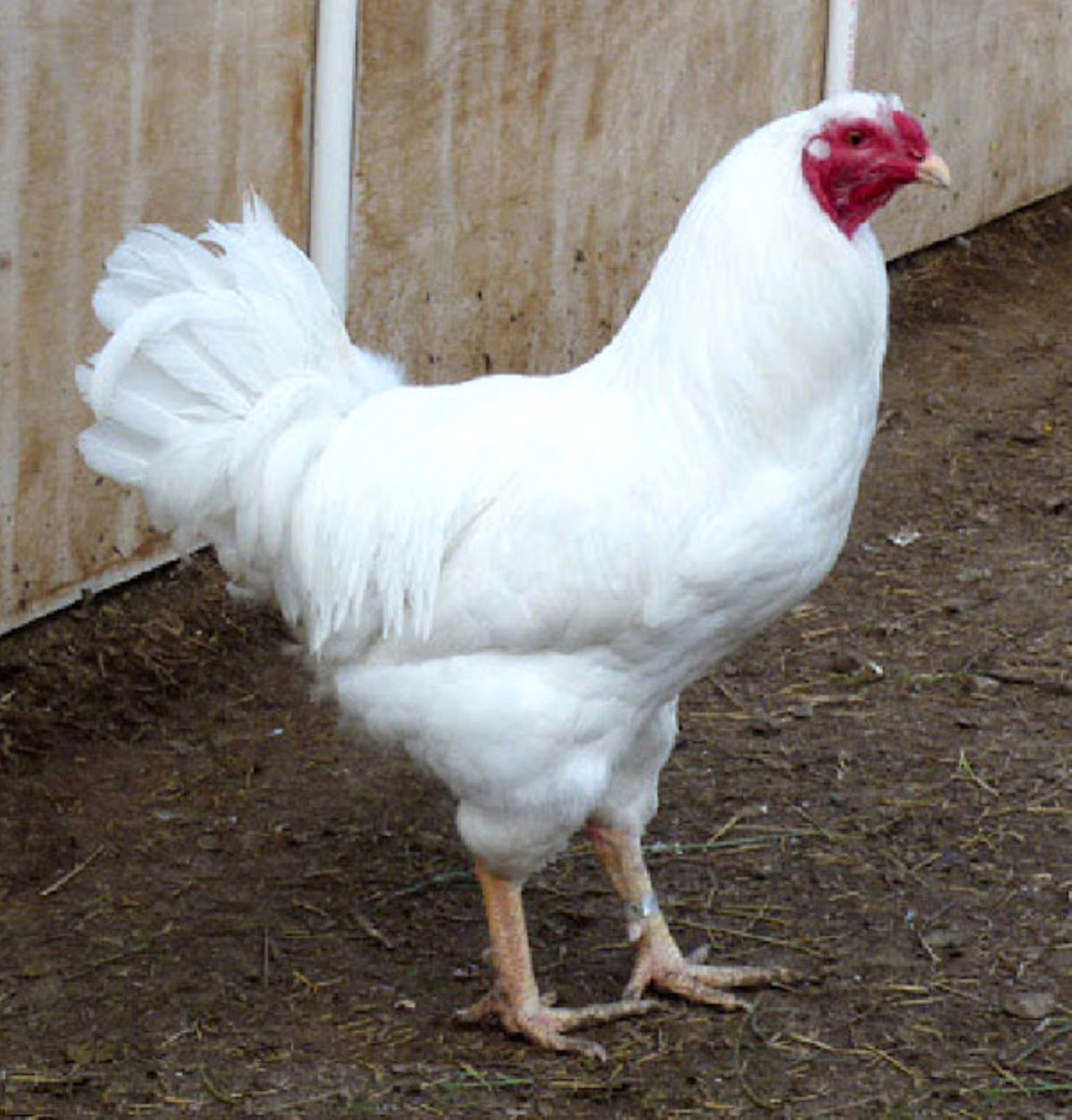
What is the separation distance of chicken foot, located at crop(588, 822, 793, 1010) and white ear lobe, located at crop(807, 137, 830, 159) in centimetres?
→ 156

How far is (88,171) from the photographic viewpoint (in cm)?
561

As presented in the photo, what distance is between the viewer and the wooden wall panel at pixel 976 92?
8820 mm

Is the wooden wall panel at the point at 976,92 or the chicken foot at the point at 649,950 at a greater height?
the wooden wall panel at the point at 976,92

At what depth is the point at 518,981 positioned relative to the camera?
450cm

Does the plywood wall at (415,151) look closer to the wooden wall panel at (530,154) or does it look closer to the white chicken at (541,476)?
the wooden wall panel at (530,154)

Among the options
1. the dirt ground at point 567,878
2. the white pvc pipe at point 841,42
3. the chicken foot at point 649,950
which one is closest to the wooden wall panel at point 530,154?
the white pvc pipe at point 841,42

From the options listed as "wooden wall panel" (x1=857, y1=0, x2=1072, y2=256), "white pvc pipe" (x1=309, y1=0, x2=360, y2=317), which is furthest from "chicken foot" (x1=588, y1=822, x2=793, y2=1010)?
"wooden wall panel" (x1=857, y1=0, x2=1072, y2=256)

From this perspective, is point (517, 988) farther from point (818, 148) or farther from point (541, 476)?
point (818, 148)

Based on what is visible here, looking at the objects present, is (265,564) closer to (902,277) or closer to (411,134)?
(411,134)

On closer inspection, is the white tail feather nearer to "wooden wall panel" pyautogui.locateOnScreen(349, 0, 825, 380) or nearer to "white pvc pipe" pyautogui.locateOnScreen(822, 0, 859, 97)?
"wooden wall panel" pyautogui.locateOnScreen(349, 0, 825, 380)

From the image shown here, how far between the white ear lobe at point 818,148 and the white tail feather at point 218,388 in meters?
1.14

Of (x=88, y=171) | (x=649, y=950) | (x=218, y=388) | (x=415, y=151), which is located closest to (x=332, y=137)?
(x=415, y=151)

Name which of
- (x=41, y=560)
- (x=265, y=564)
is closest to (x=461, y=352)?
(x=41, y=560)

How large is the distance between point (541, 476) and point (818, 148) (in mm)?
828
